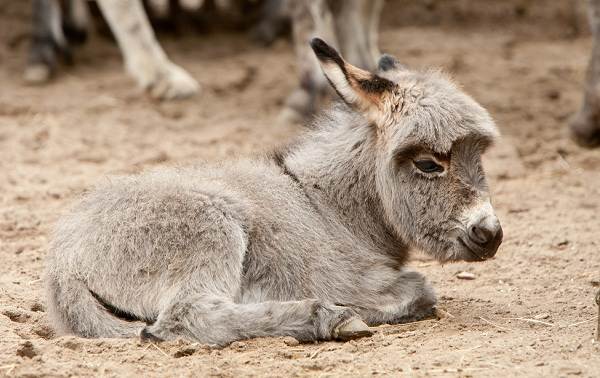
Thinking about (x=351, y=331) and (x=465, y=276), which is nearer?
(x=351, y=331)

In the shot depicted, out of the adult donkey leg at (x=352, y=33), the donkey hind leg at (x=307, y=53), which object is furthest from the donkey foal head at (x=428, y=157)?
the adult donkey leg at (x=352, y=33)

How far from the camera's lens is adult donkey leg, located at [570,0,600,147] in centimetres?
825

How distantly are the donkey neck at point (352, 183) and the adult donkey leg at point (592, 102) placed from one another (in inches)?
129

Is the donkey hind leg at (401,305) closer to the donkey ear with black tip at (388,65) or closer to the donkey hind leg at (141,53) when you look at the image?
the donkey ear with black tip at (388,65)

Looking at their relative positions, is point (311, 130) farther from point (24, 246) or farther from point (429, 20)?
point (429, 20)

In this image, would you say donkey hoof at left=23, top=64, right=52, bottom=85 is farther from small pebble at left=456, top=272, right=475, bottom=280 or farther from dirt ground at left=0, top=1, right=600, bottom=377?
small pebble at left=456, top=272, right=475, bottom=280

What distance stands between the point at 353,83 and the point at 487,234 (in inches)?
40.1

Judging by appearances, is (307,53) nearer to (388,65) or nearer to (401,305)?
(388,65)

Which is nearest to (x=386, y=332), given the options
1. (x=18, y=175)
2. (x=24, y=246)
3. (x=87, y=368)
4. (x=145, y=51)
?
(x=87, y=368)

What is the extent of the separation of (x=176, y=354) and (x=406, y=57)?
7899 millimetres

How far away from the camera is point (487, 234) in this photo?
16.4 feet

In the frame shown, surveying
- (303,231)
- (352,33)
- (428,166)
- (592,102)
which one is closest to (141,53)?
(352,33)

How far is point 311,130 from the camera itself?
5871 millimetres

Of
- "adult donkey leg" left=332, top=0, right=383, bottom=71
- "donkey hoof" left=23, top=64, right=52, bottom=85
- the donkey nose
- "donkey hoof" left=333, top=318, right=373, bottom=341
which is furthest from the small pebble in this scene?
"donkey hoof" left=23, top=64, right=52, bottom=85
